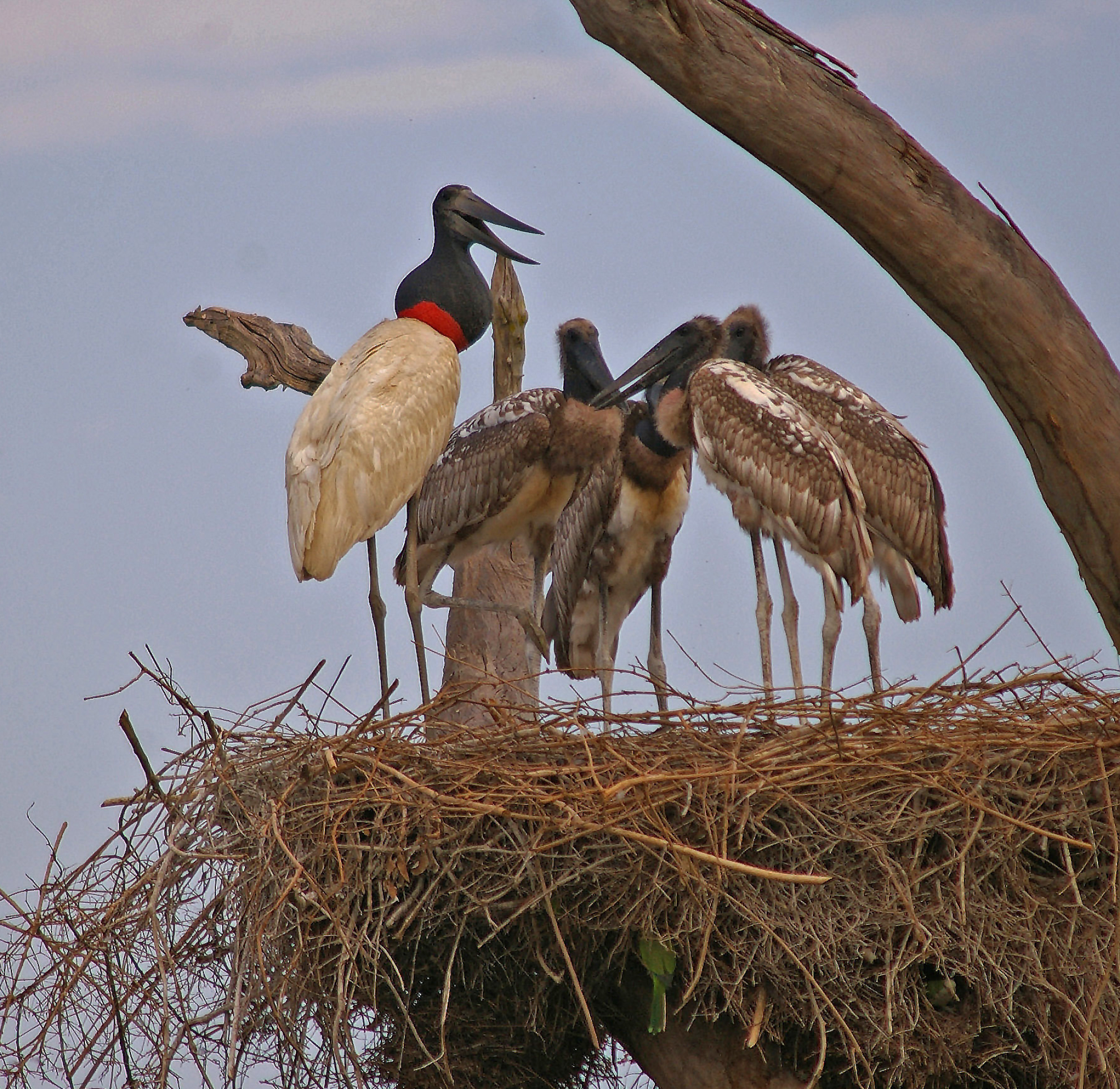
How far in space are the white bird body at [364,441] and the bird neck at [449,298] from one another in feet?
1.62

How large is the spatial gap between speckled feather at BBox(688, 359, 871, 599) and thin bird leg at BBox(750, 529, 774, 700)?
34cm

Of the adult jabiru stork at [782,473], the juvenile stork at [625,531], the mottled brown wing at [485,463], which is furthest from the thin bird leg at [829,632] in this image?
the mottled brown wing at [485,463]

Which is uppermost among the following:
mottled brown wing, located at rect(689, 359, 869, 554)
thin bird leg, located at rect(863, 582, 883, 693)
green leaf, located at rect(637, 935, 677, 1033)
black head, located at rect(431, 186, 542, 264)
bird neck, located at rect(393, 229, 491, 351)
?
black head, located at rect(431, 186, 542, 264)

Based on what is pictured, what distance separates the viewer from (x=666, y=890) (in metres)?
4.15

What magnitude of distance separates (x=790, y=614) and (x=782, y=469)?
822 millimetres

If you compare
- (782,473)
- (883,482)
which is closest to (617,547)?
(782,473)

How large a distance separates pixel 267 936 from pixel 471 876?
56 centimetres

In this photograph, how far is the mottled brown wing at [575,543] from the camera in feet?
22.0

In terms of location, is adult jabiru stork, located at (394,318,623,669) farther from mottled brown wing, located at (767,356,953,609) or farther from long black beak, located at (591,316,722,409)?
mottled brown wing, located at (767,356,953,609)

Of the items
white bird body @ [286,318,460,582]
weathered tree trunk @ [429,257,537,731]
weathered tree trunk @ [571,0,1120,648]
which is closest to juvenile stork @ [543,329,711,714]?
white bird body @ [286,318,460,582]

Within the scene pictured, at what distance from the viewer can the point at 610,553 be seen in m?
6.74

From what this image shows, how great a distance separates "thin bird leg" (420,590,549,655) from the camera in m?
6.63

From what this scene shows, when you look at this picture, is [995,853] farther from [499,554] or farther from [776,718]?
[499,554]

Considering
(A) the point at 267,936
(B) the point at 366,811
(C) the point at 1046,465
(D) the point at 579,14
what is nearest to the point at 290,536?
(B) the point at 366,811
